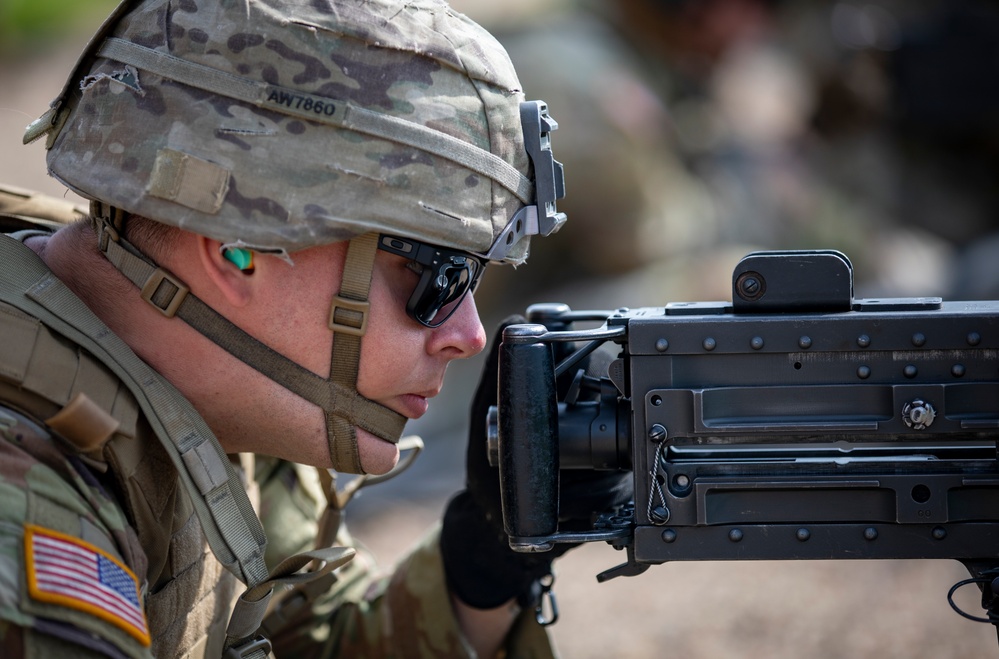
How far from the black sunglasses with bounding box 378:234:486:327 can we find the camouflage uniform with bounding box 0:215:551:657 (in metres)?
0.63

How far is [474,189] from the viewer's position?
90.8 inches

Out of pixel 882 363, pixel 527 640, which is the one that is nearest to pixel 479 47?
pixel 882 363

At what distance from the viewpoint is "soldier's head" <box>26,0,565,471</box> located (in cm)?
215

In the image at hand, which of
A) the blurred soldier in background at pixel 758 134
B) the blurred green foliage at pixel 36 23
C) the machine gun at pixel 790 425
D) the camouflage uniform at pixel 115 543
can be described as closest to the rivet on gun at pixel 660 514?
the machine gun at pixel 790 425

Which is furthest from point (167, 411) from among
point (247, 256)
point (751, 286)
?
point (751, 286)

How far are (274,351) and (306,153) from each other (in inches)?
17.3

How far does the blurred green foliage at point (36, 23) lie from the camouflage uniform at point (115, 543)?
12.0 metres

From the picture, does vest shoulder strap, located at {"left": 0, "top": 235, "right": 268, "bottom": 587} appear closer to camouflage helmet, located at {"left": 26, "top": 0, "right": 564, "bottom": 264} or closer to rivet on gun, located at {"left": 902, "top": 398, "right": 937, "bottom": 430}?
camouflage helmet, located at {"left": 26, "top": 0, "right": 564, "bottom": 264}

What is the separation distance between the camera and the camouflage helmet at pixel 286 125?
2.15m

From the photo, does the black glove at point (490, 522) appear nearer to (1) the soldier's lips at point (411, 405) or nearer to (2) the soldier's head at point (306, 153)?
(1) the soldier's lips at point (411, 405)

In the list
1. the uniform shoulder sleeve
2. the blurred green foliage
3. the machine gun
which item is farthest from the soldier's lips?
the blurred green foliage

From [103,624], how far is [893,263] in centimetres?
963

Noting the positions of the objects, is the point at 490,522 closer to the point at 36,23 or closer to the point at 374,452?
the point at 374,452

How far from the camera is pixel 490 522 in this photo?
9.39 feet
